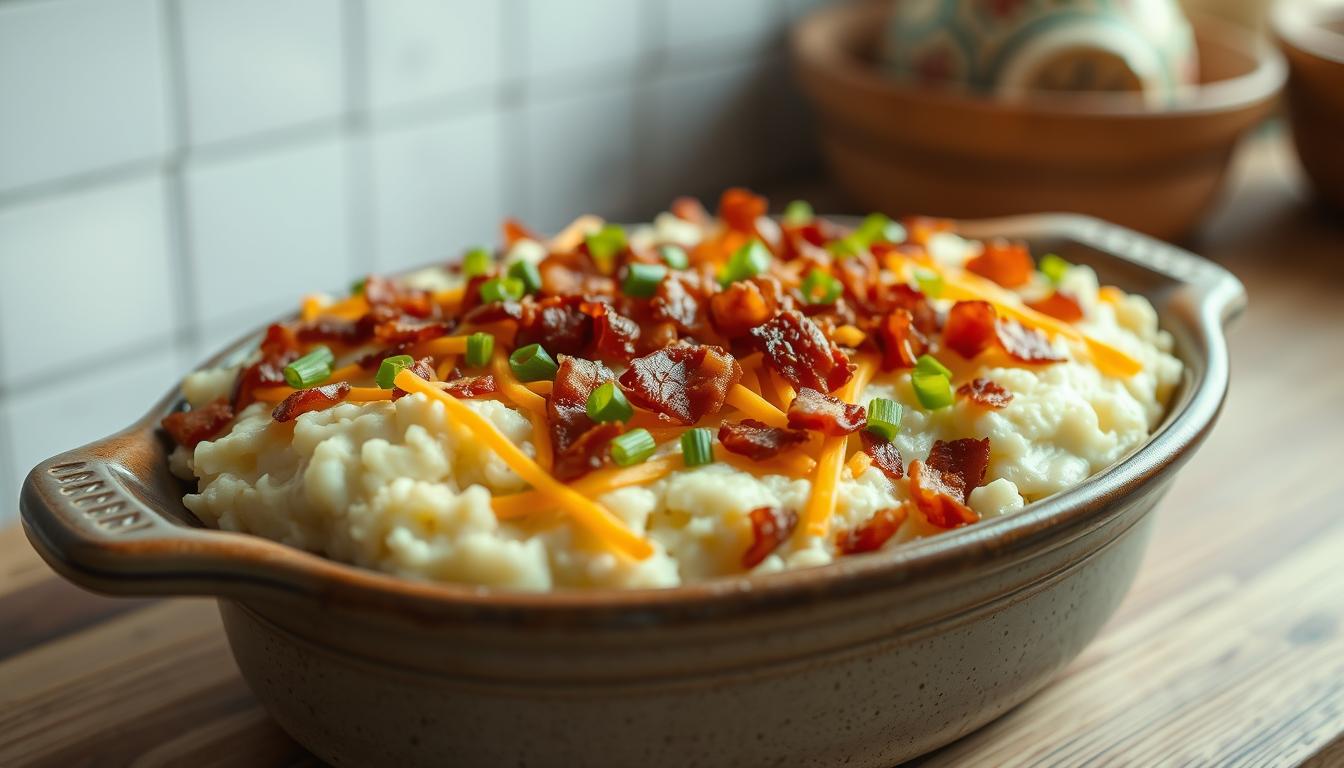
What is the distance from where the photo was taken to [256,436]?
1.26 metres

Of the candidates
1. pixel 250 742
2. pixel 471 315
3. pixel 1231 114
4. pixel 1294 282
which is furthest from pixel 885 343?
pixel 1294 282

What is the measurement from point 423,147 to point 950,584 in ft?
5.27

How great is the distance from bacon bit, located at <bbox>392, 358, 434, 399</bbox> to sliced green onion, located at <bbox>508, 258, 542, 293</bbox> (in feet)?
0.74

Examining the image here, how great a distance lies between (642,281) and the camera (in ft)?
4.69

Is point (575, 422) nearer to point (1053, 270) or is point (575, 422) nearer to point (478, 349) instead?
point (478, 349)

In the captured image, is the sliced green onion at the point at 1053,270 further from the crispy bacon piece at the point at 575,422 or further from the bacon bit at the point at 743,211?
the crispy bacon piece at the point at 575,422

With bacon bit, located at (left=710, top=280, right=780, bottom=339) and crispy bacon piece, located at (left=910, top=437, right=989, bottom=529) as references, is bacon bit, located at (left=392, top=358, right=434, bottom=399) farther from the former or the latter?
crispy bacon piece, located at (left=910, top=437, right=989, bottom=529)

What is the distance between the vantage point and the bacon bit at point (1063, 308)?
153 centimetres

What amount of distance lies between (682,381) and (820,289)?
0.27 m

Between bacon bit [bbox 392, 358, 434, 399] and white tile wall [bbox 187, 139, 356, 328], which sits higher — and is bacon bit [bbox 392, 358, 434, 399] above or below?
above

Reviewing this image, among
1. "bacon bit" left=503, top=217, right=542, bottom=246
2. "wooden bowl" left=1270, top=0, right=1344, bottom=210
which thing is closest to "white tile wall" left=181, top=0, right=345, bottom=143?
"bacon bit" left=503, top=217, right=542, bottom=246

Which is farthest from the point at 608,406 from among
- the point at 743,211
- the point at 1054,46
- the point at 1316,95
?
the point at 1316,95

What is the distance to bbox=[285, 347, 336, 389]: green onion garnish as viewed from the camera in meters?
1.31

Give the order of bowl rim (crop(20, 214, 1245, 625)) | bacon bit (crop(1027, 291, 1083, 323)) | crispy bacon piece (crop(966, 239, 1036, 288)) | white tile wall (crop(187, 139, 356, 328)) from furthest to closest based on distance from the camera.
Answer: white tile wall (crop(187, 139, 356, 328)) < crispy bacon piece (crop(966, 239, 1036, 288)) < bacon bit (crop(1027, 291, 1083, 323)) < bowl rim (crop(20, 214, 1245, 625))
